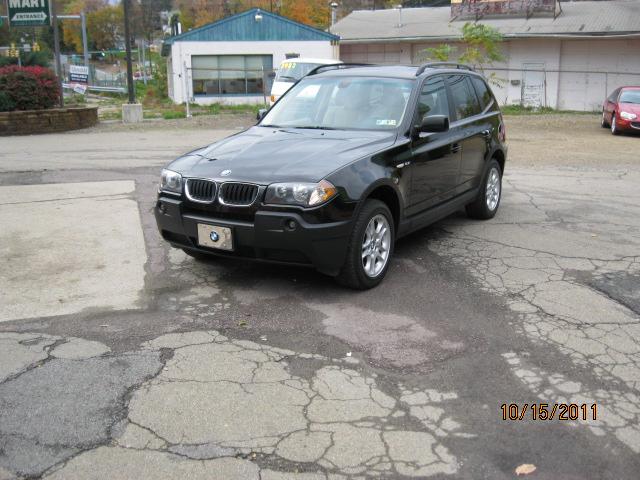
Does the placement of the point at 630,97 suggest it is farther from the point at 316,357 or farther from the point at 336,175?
the point at 316,357

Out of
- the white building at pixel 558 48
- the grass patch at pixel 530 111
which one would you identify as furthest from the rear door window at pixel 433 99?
the white building at pixel 558 48

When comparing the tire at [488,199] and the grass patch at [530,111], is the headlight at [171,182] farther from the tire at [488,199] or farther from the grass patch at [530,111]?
the grass patch at [530,111]

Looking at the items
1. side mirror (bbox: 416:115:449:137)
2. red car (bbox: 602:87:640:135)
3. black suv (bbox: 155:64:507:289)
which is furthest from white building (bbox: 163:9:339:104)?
side mirror (bbox: 416:115:449:137)

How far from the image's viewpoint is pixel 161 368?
4250 millimetres

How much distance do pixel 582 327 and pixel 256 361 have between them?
93.6 inches

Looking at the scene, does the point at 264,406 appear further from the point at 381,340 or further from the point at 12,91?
the point at 12,91

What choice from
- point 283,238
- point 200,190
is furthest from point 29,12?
point 283,238

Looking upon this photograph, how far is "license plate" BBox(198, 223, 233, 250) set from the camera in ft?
17.4

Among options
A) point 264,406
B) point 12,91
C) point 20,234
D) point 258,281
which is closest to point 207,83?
point 12,91

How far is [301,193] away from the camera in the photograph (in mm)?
5133

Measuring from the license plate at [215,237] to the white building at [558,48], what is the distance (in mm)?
24556

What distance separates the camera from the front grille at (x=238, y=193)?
524 centimetres

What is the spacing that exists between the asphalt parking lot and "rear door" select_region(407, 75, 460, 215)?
1.96 feet

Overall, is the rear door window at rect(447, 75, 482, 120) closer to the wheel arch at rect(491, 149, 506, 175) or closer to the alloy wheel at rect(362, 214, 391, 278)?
the wheel arch at rect(491, 149, 506, 175)
